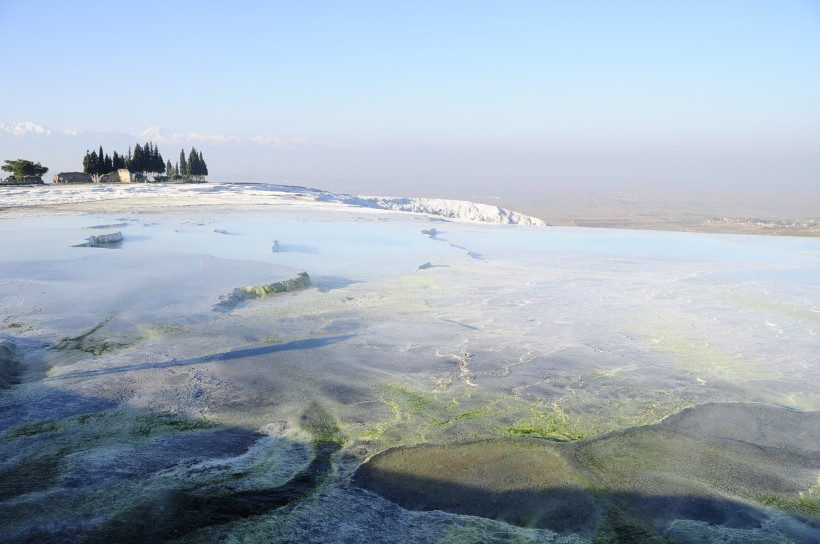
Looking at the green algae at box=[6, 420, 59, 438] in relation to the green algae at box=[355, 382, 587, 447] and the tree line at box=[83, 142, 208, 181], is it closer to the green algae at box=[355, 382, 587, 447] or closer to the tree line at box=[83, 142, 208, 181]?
the green algae at box=[355, 382, 587, 447]

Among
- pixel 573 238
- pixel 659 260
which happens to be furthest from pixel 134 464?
pixel 573 238

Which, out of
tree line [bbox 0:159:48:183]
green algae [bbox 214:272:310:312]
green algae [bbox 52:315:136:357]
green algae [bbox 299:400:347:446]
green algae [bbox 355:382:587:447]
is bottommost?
green algae [bbox 299:400:347:446]

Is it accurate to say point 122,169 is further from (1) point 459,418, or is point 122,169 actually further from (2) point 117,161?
(1) point 459,418

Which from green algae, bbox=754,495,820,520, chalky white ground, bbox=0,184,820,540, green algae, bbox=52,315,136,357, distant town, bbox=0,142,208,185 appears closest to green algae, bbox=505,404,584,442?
chalky white ground, bbox=0,184,820,540

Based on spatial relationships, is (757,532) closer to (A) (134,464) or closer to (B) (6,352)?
(A) (134,464)

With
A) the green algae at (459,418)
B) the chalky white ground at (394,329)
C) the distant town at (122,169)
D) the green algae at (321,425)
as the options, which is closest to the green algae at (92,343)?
the chalky white ground at (394,329)

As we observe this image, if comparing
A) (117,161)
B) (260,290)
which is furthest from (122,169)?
(260,290)

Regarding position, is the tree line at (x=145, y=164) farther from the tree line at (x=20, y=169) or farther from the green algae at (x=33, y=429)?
the green algae at (x=33, y=429)
